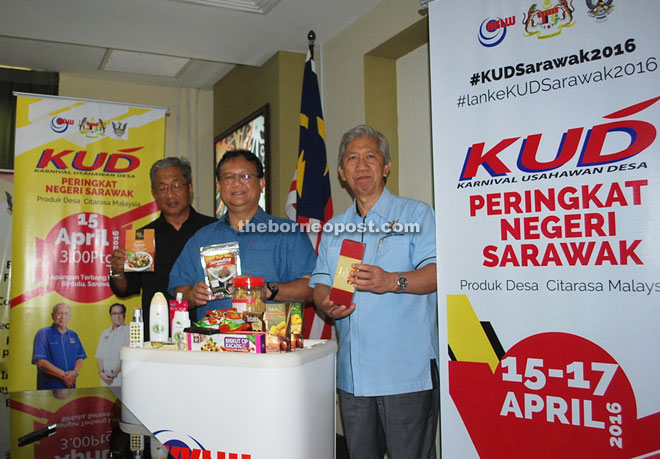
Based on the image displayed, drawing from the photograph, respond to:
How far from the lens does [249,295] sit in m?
1.68

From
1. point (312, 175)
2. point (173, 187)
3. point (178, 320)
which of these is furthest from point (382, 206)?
point (312, 175)

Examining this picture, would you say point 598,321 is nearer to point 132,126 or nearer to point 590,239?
point 590,239

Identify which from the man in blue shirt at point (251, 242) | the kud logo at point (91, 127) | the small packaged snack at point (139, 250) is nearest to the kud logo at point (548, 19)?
the man in blue shirt at point (251, 242)

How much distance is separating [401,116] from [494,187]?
177 cm

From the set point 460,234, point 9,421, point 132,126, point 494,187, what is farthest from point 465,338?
point 132,126

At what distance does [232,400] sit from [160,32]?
126 inches

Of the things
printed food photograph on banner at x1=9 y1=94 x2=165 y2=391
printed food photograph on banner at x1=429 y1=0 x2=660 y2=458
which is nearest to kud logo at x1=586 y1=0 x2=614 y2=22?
printed food photograph on banner at x1=429 y1=0 x2=660 y2=458

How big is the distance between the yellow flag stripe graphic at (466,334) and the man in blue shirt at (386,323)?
0.40 feet

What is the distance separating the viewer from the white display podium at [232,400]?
1.50m

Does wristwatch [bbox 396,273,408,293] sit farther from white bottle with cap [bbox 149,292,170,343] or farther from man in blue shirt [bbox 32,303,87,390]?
man in blue shirt [bbox 32,303,87,390]

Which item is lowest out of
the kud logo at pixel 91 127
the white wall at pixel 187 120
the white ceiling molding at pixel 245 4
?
the kud logo at pixel 91 127

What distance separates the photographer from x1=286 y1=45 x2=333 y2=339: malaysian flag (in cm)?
366

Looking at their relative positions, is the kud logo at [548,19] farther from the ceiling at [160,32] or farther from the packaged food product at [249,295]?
the ceiling at [160,32]

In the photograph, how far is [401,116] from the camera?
12.1ft
